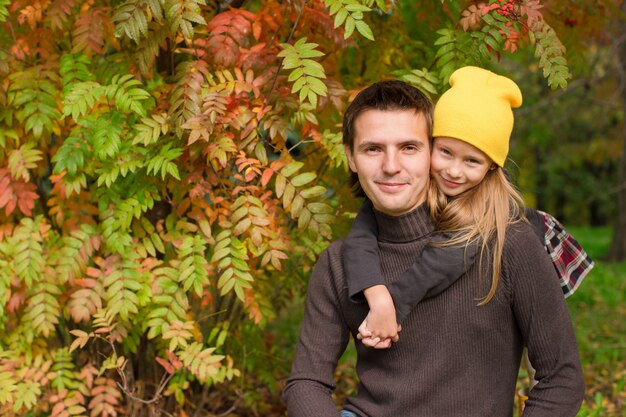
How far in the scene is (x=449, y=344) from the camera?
2.41 metres

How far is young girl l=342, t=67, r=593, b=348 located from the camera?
7.66 ft

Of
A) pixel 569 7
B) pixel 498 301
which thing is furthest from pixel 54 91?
pixel 569 7

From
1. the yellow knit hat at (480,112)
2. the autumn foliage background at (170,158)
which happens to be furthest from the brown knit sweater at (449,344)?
the autumn foliage background at (170,158)

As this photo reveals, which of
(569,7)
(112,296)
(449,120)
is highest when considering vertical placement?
(569,7)

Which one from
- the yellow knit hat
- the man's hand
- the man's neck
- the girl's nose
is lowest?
the man's hand

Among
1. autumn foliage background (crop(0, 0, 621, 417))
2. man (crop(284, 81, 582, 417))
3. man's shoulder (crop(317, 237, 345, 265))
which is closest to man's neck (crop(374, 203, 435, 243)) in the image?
man (crop(284, 81, 582, 417))

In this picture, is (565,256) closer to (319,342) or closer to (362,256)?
(362,256)

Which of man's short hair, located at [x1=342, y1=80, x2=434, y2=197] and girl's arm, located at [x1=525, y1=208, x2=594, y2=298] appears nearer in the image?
man's short hair, located at [x1=342, y1=80, x2=434, y2=197]

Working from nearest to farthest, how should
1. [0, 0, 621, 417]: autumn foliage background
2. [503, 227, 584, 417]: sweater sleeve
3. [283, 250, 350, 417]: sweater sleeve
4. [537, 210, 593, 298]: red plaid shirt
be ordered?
[503, 227, 584, 417]: sweater sleeve
[283, 250, 350, 417]: sweater sleeve
[537, 210, 593, 298]: red plaid shirt
[0, 0, 621, 417]: autumn foliage background

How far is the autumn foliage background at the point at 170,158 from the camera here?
2.98m

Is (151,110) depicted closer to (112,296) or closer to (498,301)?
(112,296)

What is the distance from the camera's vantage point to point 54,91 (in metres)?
3.29

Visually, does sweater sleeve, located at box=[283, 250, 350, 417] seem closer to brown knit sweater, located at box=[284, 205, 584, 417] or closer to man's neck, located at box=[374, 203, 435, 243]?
brown knit sweater, located at box=[284, 205, 584, 417]

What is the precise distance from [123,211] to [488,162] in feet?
5.35
